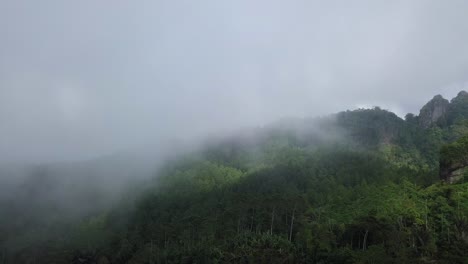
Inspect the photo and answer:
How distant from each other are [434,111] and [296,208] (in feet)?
374

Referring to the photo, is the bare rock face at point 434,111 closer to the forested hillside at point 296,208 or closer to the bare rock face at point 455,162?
the forested hillside at point 296,208

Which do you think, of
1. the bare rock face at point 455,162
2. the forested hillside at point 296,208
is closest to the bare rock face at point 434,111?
the forested hillside at point 296,208

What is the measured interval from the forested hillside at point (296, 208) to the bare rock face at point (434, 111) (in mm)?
401

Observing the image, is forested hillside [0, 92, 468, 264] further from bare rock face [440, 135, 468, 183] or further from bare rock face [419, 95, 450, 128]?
bare rock face [419, 95, 450, 128]

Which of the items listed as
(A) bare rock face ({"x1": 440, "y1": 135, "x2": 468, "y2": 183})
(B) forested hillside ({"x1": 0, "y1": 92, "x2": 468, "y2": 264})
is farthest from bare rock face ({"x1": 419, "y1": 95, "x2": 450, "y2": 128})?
(A) bare rock face ({"x1": 440, "y1": 135, "x2": 468, "y2": 183})

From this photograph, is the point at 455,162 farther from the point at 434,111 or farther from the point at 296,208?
the point at 434,111

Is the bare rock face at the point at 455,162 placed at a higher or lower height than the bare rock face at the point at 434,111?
lower

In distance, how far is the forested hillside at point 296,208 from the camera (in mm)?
77125

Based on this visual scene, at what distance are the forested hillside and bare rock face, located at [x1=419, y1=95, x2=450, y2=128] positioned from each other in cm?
40

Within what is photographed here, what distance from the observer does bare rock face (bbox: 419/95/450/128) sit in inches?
7234

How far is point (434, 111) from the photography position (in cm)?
18588

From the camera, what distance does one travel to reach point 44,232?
14538 cm

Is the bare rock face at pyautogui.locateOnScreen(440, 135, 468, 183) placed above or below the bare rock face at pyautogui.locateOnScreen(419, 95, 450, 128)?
below

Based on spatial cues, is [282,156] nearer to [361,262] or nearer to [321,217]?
[321,217]
